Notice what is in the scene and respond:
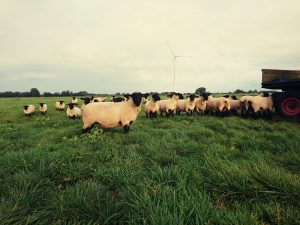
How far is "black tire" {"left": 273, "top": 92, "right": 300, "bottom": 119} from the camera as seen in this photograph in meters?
11.8

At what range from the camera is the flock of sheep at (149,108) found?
917 centimetres

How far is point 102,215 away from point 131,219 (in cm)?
37

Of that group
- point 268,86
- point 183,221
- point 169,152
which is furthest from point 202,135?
point 268,86

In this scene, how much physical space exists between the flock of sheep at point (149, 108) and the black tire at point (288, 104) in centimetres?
114

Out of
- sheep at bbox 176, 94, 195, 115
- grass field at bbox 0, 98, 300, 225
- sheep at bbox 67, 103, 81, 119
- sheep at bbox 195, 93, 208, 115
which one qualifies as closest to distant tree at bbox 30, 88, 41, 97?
sheep at bbox 67, 103, 81, 119

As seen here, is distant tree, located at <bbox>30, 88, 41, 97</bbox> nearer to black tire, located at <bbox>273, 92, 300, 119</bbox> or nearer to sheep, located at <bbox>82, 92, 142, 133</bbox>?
sheep, located at <bbox>82, 92, 142, 133</bbox>

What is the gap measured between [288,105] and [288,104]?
0.19ft

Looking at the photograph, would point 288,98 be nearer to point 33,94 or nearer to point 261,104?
point 261,104

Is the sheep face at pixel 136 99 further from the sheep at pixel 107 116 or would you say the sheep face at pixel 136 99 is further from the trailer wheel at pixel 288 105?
the trailer wheel at pixel 288 105

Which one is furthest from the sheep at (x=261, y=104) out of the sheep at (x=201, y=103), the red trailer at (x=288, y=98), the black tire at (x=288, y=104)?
the sheep at (x=201, y=103)

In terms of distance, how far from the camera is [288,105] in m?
12.1

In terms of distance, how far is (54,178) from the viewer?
13.6 feet

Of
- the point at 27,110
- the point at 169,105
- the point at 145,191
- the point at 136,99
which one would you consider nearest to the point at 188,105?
the point at 169,105

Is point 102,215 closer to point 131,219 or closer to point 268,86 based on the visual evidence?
point 131,219
